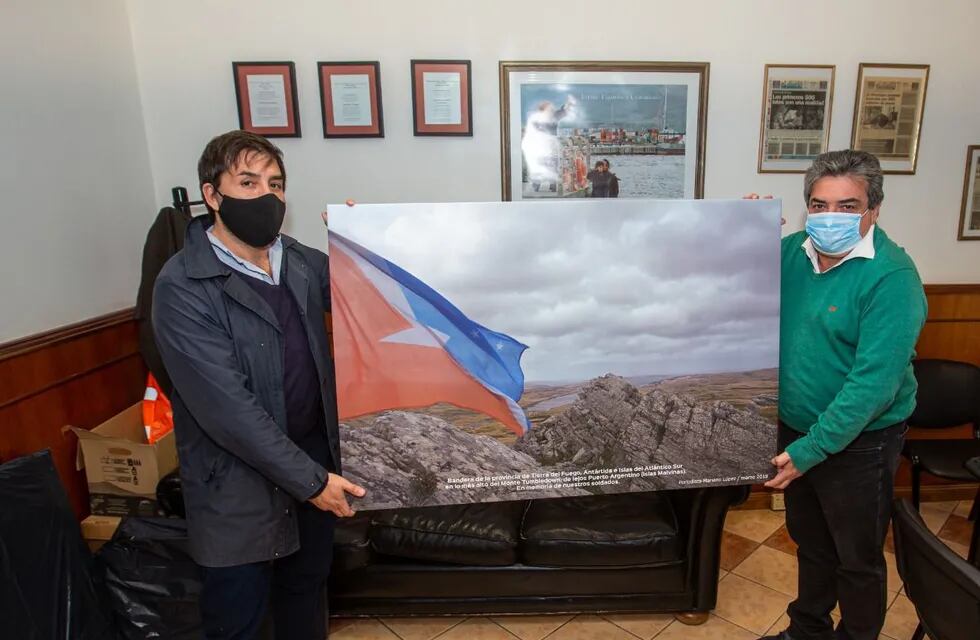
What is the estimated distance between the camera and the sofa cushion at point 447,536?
1890 millimetres

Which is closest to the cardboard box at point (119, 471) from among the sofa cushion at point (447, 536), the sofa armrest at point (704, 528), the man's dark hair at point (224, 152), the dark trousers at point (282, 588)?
the dark trousers at point (282, 588)

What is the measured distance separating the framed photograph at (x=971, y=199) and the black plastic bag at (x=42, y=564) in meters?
3.77

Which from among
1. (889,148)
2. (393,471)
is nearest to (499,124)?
(393,471)

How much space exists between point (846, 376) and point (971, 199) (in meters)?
1.89

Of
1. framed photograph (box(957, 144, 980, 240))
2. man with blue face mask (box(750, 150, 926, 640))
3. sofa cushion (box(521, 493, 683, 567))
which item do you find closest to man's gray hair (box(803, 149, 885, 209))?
man with blue face mask (box(750, 150, 926, 640))

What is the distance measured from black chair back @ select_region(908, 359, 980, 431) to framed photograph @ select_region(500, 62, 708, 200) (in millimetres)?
1381

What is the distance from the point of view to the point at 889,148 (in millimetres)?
2469

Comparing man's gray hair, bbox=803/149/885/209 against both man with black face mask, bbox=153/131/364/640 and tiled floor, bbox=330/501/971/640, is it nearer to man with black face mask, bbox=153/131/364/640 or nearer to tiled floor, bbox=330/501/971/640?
man with black face mask, bbox=153/131/364/640

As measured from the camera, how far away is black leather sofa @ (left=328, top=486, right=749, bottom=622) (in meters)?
1.88

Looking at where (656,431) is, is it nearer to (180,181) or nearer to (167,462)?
(167,462)

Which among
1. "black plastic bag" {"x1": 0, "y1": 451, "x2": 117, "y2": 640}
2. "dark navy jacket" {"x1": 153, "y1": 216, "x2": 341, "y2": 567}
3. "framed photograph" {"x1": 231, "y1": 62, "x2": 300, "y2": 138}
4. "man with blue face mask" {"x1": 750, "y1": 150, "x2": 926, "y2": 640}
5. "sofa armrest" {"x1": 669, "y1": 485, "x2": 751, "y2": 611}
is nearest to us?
"dark navy jacket" {"x1": 153, "y1": 216, "x2": 341, "y2": 567}

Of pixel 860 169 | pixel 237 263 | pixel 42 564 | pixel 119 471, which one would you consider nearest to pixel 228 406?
pixel 237 263

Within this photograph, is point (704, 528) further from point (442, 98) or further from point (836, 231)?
point (442, 98)

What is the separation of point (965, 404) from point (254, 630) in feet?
9.79
